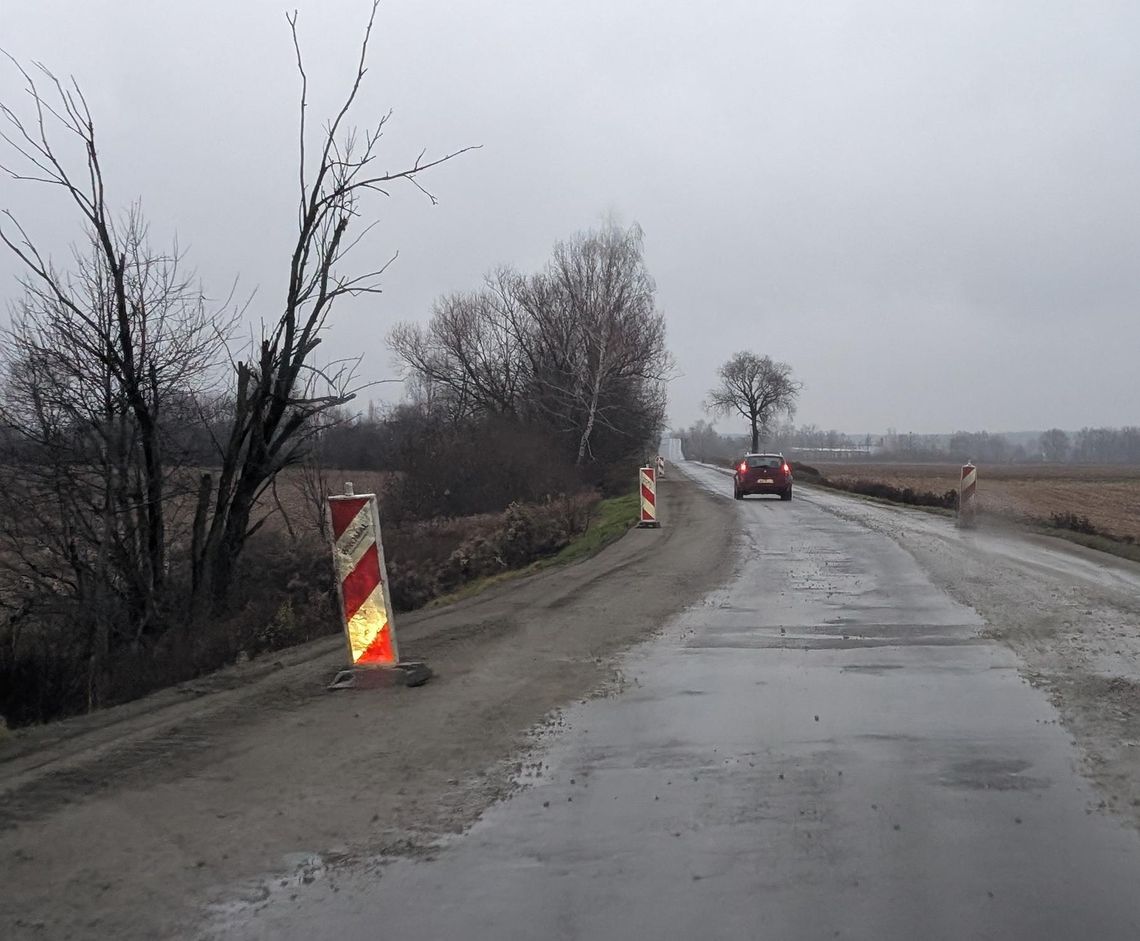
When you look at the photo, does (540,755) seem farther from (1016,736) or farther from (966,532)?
(966,532)

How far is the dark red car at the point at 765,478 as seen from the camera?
34.7 metres

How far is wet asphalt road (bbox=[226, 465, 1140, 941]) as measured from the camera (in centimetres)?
406

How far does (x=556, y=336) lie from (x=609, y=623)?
123 feet

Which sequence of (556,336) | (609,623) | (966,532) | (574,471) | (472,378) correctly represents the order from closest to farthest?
(609,623) → (966,532) → (574,471) → (556,336) → (472,378)

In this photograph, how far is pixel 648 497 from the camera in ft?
77.9

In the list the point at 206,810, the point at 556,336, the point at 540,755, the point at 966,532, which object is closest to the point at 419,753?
the point at 540,755

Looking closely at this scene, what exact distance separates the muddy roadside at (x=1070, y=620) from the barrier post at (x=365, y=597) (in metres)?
4.63

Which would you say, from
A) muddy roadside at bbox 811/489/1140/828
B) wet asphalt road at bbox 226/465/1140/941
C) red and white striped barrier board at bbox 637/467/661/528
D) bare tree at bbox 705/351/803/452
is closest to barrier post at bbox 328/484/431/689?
wet asphalt road at bbox 226/465/1140/941

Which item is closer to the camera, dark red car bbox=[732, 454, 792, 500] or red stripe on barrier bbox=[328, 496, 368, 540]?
red stripe on barrier bbox=[328, 496, 368, 540]

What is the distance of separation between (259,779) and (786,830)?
2.80m

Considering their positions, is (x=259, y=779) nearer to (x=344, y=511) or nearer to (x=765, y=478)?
(x=344, y=511)

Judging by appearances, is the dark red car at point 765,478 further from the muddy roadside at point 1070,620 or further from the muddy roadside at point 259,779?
the muddy roadside at point 259,779

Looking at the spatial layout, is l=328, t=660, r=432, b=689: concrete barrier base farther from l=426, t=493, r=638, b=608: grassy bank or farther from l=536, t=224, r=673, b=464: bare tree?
l=536, t=224, r=673, b=464: bare tree

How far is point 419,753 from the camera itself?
6379 mm
